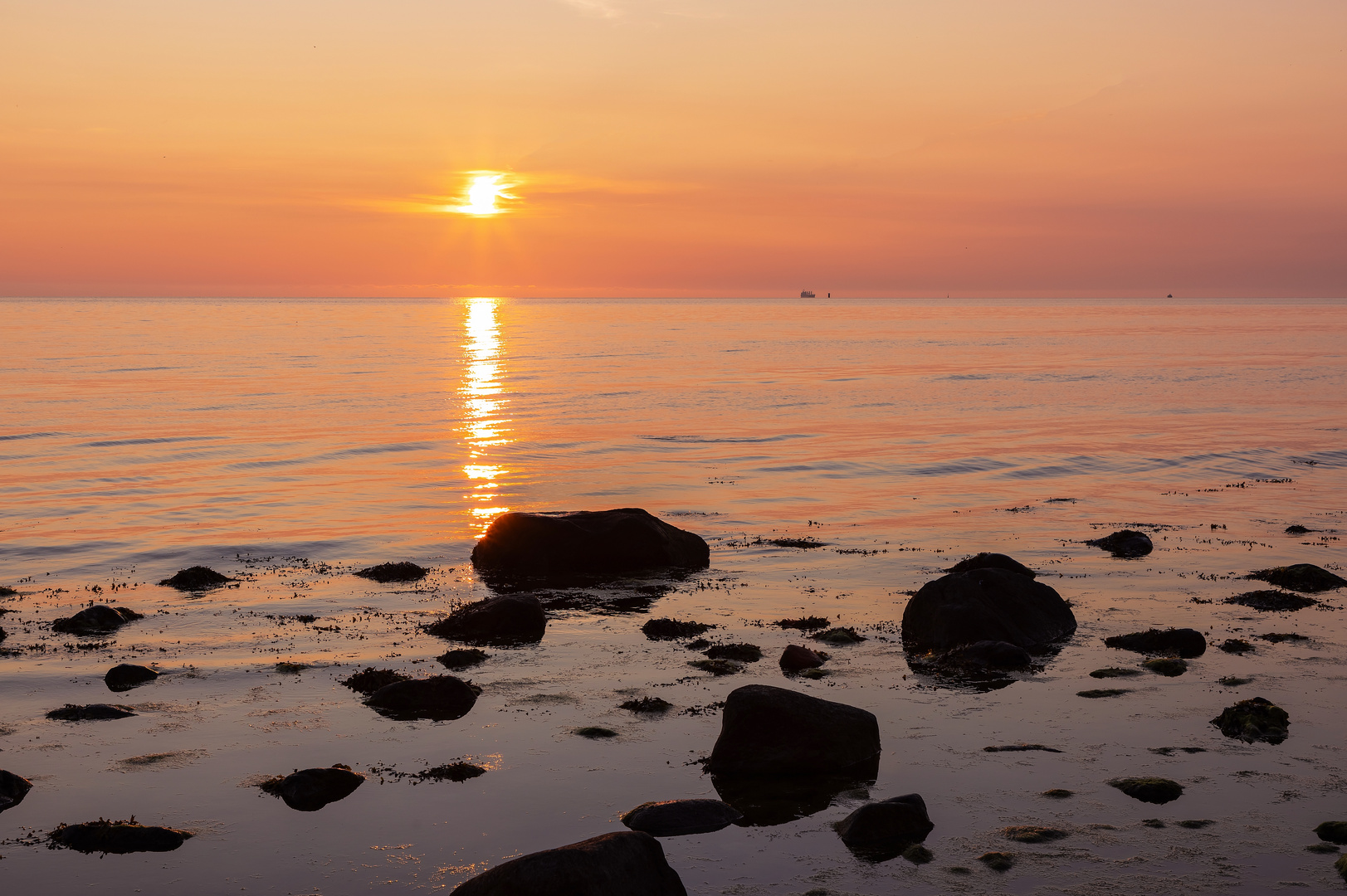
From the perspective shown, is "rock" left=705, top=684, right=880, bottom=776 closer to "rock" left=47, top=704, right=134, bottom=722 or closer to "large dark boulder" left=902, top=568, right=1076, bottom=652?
"large dark boulder" left=902, top=568, right=1076, bottom=652

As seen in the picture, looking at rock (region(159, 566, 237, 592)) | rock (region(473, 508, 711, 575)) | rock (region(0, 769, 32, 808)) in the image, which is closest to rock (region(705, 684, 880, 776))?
rock (region(0, 769, 32, 808))

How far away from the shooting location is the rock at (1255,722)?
1379 cm

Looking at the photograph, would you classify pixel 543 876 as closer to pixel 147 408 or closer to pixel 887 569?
pixel 887 569

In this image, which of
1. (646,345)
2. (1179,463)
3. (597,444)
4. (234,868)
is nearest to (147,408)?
(597,444)

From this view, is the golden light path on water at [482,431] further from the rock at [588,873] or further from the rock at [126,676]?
the rock at [588,873]

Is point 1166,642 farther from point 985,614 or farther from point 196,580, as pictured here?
point 196,580

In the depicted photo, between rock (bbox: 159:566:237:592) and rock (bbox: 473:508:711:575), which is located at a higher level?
rock (bbox: 473:508:711:575)

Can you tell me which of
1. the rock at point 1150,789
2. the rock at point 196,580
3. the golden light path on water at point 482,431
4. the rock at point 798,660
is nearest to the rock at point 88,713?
the rock at point 196,580

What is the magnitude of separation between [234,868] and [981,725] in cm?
932

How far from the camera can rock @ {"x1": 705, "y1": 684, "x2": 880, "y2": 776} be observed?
13.0 metres

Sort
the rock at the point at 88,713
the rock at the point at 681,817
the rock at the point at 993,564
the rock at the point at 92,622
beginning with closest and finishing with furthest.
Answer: the rock at the point at 681,817, the rock at the point at 88,713, the rock at the point at 92,622, the rock at the point at 993,564

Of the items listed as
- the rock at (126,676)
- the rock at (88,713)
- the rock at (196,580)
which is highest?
the rock at (88,713)

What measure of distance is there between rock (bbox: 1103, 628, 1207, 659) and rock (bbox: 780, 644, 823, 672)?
5131mm

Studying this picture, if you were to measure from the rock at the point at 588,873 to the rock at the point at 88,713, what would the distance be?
7.58 meters
